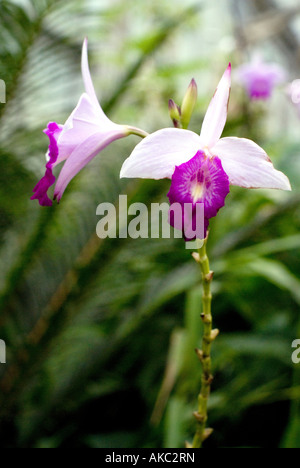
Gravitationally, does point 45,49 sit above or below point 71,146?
above

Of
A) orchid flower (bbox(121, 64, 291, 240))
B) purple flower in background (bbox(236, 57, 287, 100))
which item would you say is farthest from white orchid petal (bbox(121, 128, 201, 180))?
purple flower in background (bbox(236, 57, 287, 100))

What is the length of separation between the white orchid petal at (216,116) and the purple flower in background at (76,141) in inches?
3.5

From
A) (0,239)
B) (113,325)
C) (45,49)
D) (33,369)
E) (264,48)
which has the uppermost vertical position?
(264,48)

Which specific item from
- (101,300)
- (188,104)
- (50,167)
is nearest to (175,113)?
(188,104)

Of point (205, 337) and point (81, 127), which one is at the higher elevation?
point (81, 127)

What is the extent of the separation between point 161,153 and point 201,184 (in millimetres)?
49

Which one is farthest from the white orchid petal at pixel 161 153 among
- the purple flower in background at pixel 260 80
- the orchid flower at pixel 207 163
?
the purple flower in background at pixel 260 80

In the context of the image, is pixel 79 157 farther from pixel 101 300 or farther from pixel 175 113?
pixel 101 300

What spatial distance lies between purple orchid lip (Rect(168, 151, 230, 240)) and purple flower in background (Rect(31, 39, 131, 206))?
9cm

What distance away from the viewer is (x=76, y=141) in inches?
19.9
